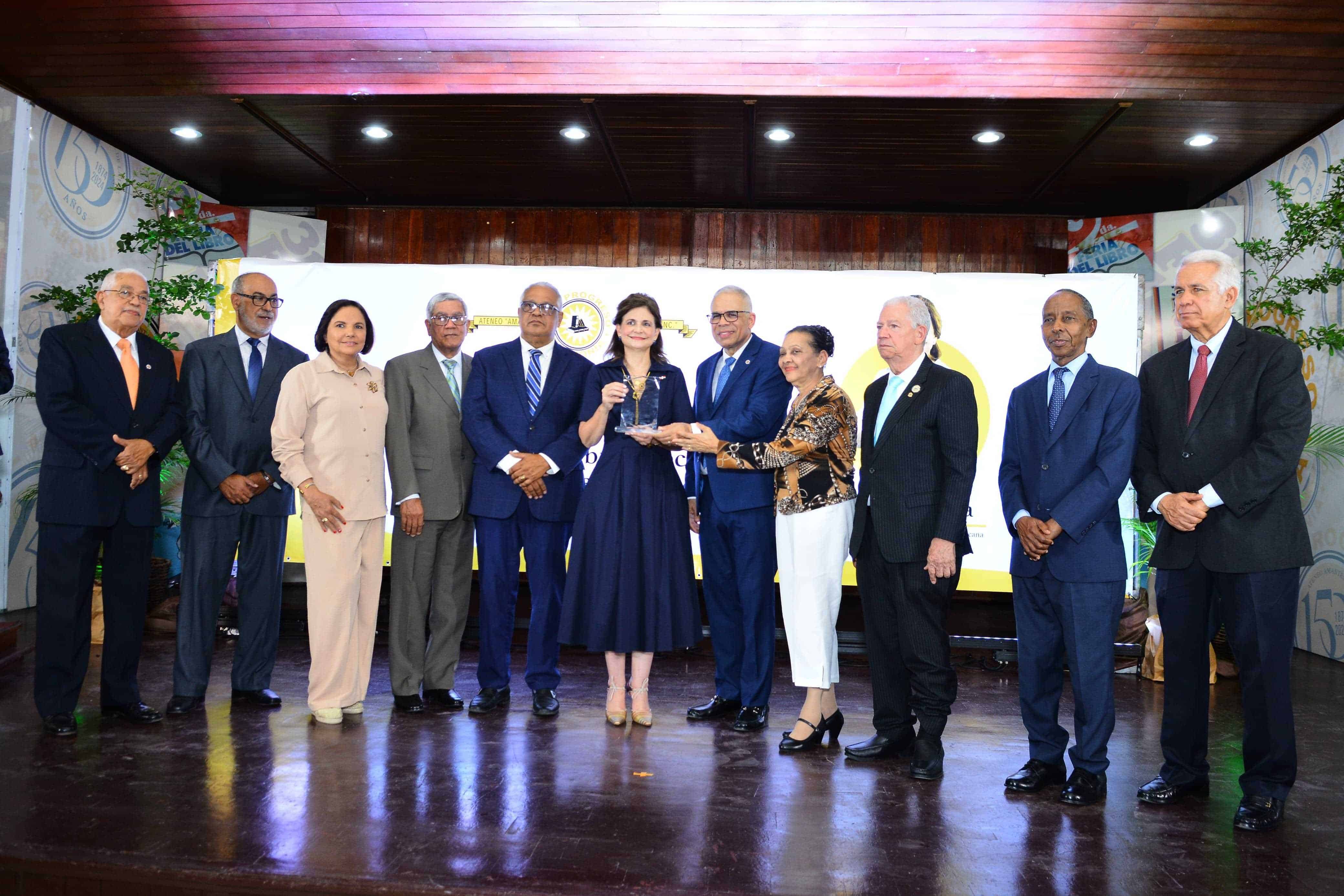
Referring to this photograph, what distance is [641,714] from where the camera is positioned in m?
3.97

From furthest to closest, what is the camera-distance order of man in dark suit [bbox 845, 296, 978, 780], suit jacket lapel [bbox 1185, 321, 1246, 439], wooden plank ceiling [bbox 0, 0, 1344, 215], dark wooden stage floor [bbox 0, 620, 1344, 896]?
wooden plank ceiling [bbox 0, 0, 1344, 215] < man in dark suit [bbox 845, 296, 978, 780] < suit jacket lapel [bbox 1185, 321, 1246, 439] < dark wooden stage floor [bbox 0, 620, 1344, 896]

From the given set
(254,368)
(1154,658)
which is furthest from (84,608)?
(1154,658)

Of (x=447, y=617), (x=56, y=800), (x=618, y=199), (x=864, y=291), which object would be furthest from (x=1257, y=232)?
(x=56, y=800)

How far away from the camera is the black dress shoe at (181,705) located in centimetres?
391

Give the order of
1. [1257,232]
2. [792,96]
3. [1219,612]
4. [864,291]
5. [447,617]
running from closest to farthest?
[1219,612], [447,617], [792,96], [864,291], [1257,232]

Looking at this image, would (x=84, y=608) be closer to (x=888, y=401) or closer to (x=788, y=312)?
(x=888, y=401)

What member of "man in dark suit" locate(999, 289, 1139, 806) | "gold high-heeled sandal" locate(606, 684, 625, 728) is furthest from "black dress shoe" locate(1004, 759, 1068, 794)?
"gold high-heeled sandal" locate(606, 684, 625, 728)

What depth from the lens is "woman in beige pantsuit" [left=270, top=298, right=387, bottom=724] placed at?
3893 millimetres

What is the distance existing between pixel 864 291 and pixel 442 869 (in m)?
→ 4.68

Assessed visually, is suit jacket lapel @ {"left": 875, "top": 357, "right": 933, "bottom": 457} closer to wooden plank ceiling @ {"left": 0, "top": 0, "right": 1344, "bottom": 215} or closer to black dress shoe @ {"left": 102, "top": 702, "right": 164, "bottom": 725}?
wooden plank ceiling @ {"left": 0, "top": 0, "right": 1344, "bottom": 215}

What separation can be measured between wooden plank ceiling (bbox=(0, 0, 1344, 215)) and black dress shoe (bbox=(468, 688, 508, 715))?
3.46 metres

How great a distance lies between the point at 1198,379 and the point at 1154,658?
114 inches

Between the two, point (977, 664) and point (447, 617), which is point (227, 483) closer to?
point (447, 617)

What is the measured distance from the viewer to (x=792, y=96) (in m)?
5.61
